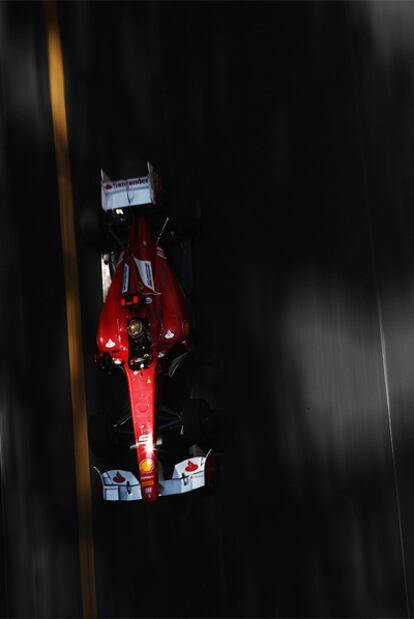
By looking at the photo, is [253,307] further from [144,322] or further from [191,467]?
[191,467]

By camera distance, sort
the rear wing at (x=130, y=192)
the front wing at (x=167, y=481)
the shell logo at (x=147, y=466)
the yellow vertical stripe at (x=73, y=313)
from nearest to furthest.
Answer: the shell logo at (x=147, y=466), the front wing at (x=167, y=481), the rear wing at (x=130, y=192), the yellow vertical stripe at (x=73, y=313)

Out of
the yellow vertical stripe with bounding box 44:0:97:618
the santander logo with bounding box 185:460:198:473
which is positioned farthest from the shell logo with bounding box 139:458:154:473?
the yellow vertical stripe with bounding box 44:0:97:618

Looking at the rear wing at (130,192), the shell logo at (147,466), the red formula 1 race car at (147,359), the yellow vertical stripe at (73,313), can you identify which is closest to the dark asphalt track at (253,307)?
the yellow vertical stripe at (73,313)

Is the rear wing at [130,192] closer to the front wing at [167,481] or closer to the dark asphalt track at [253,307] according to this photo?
the dark asphalt track at [253,307]

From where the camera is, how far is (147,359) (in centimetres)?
543

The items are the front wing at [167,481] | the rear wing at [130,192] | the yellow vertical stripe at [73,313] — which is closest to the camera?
the front wing at [167,481]

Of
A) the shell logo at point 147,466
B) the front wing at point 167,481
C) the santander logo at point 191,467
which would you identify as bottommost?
the front wing at point 167,481

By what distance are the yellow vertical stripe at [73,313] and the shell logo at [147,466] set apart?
0.90m

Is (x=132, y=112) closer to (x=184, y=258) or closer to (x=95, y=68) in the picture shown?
(x=95, y=68)

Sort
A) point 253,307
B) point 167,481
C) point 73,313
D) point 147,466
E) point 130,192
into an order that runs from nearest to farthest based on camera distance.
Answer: point 147,466 → point 167,481 → point 130,192 → point 253,307 → point 73,313

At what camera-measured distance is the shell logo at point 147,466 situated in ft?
17.5

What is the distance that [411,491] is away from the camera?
559 centimetres

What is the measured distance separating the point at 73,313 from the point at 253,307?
1.46 meters

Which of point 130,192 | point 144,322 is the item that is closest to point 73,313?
point 144,322
